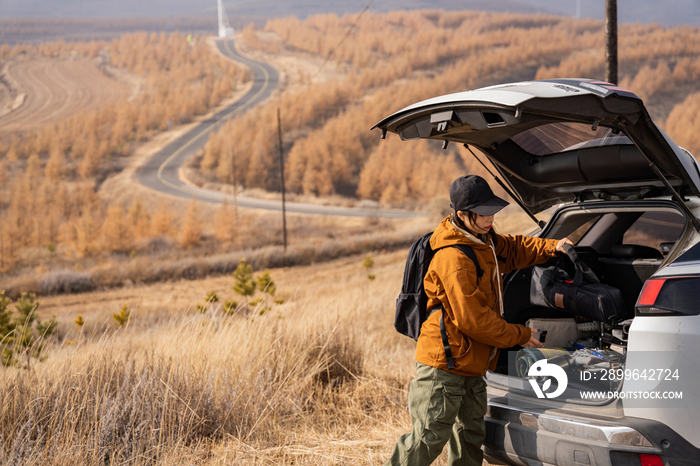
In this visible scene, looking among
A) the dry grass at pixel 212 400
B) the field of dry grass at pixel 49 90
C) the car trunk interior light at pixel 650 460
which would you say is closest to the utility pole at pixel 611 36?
the dry grass at pixel 212 400

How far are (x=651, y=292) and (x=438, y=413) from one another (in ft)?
3.65

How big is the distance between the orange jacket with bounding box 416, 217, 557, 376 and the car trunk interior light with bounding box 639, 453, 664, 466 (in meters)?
0.66

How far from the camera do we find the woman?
92.8 inches

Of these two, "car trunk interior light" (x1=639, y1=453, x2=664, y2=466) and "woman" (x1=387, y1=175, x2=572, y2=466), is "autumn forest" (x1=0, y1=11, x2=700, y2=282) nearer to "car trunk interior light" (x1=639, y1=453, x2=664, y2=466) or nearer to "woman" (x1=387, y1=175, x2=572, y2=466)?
"woman" (x1=387, y1=175, x2=572, y2=466)

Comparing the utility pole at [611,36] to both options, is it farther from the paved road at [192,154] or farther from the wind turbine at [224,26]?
the wind turbine at [224,26]

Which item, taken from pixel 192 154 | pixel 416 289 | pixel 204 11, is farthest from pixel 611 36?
pixel 204 11

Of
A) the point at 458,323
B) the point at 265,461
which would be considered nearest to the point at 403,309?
the point at 458,323

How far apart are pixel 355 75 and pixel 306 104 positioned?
1633cm

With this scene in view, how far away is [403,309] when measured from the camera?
264 centimetres

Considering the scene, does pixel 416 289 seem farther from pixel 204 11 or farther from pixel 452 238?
pixel 204 11

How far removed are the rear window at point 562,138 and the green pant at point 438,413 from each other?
1613 millimetres

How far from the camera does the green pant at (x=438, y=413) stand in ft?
8.10

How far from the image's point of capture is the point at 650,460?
2023 millimetres

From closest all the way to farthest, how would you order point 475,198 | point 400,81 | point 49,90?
point 475,198, point 49,90, point 400,81
